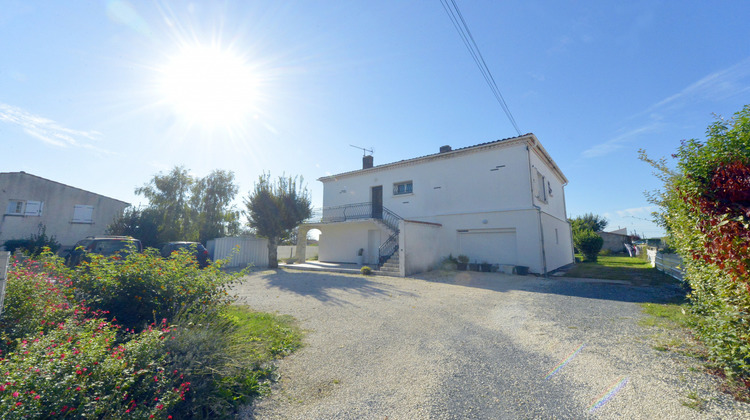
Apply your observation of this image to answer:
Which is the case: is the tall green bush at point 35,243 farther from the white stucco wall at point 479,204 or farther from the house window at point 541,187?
the house window at point 541,187

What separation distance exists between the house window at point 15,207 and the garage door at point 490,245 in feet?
75.3

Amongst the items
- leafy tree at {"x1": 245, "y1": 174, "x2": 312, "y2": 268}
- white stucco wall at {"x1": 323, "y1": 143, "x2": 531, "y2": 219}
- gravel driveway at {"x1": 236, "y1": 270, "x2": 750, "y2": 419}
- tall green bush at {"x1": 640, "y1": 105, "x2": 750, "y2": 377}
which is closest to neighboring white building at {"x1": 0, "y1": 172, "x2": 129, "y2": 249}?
leafy tree at {"x1": 245, "y1": 174, "x2": 312, "y2": 268}

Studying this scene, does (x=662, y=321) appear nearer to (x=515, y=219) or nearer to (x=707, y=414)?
(x=707, y=414)

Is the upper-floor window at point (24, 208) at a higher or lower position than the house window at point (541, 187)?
lower

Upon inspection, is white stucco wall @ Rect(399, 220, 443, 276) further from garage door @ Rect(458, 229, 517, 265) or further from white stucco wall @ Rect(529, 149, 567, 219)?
white stucco wall @ Rect(529, 149, 567, 219)

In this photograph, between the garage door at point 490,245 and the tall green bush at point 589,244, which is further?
the tall green bush at point 589,244

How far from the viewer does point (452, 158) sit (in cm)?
1485

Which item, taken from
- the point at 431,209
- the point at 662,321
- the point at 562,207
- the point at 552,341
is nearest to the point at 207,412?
the point at 552,341

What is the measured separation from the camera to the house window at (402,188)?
53.9 ft

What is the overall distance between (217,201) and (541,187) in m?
26.4

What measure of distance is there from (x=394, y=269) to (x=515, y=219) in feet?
18.7

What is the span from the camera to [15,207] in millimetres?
15320

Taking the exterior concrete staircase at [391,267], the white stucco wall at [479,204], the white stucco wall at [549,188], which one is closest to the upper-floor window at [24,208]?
the white stucco wall at [479,204]

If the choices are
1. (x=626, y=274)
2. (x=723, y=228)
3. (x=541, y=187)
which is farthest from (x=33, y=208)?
(x=626, y=274)
